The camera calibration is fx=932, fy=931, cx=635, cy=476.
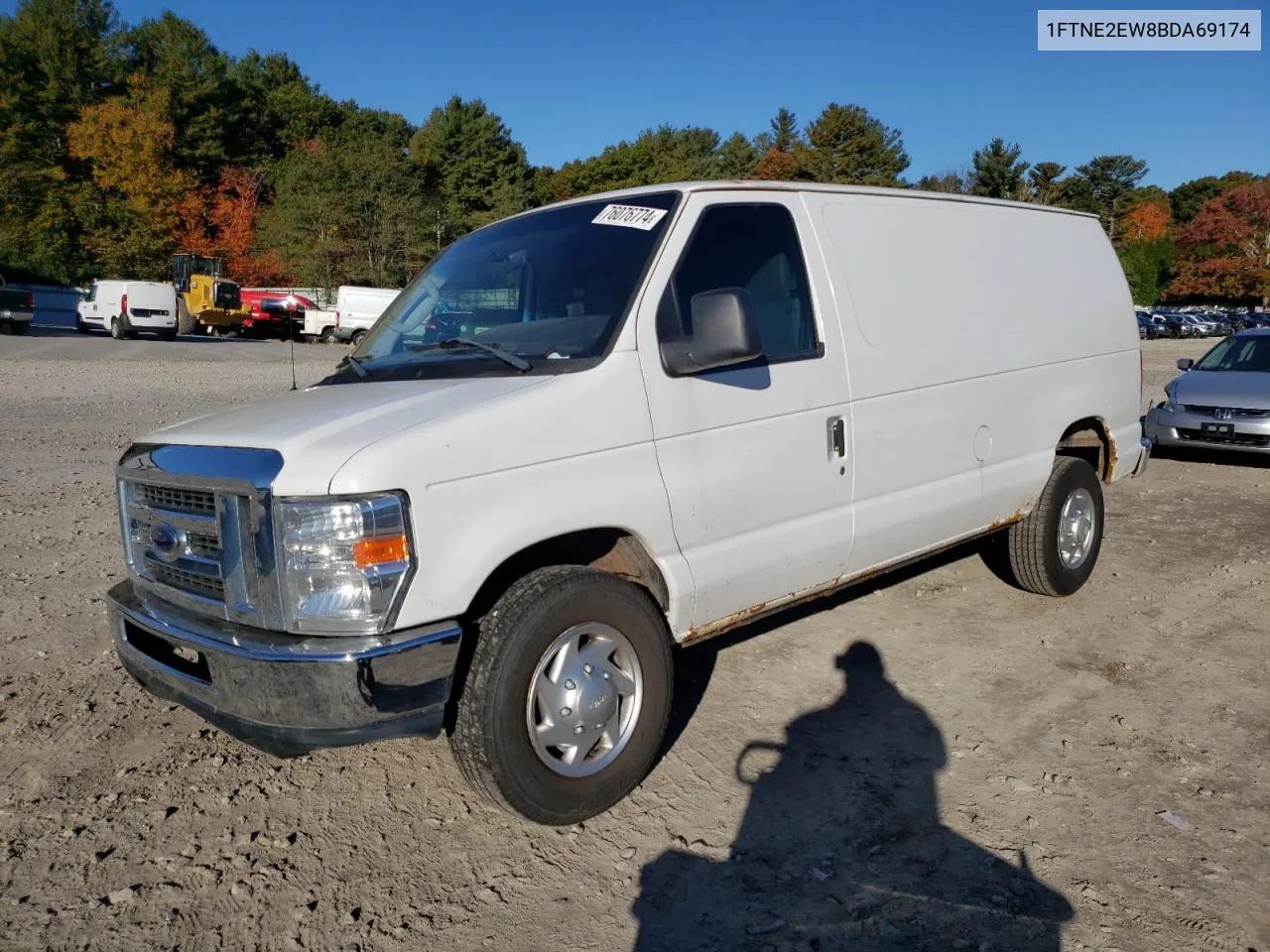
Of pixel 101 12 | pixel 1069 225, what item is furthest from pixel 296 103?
pixel 1069 225

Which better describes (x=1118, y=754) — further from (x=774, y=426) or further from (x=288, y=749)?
(x=288, y=749)

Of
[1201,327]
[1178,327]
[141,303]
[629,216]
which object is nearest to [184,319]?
[141,303]

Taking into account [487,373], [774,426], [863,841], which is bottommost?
[863,841]

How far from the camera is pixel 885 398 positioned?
411cm

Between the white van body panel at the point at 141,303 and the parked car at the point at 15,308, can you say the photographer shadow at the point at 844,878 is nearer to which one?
the white van body panel at the point at 141,303

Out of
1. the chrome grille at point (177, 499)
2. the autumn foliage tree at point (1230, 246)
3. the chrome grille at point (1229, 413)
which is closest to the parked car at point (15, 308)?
the chrome grille at point (177, 499)

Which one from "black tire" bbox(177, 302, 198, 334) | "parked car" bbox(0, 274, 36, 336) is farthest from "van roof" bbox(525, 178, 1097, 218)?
"black tire" bbox(177, 302, 198, 334)

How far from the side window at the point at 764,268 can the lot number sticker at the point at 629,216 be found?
0.57 ft

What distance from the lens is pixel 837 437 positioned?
3.90 meters

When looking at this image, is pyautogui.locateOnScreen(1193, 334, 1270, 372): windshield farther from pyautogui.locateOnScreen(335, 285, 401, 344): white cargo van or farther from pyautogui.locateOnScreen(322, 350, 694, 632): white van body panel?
pyautogui.locateOnScreen(335, 285, 401, 344): white cargo van

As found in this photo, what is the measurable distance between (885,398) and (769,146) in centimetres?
7920

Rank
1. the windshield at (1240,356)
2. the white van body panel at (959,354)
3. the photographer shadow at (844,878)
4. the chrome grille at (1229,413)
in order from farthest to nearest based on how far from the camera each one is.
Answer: the windshield at (1240,356)
the chrome grille at (1229,413)
the white van body panel at (959,354)
the photographer shadow at (844,878)

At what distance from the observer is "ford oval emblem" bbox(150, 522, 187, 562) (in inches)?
120

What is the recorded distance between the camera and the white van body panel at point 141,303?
99.8ft
